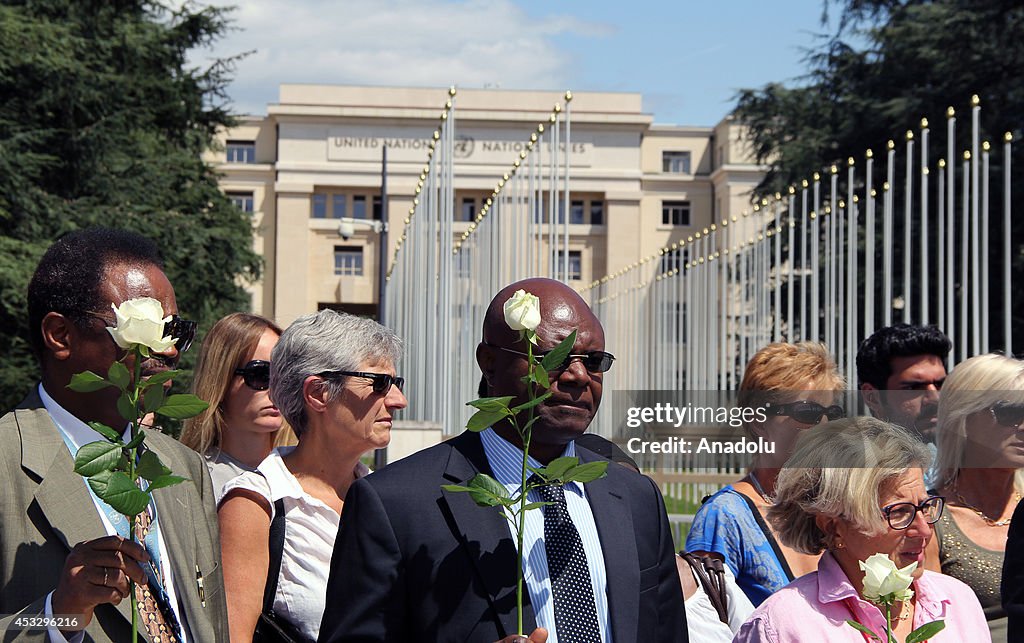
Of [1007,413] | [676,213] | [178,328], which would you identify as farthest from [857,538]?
[676,213]

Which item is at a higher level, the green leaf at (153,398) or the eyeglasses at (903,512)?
the green leaf at (153,398)

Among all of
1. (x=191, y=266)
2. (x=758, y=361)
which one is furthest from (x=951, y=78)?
(x=758, y=361)

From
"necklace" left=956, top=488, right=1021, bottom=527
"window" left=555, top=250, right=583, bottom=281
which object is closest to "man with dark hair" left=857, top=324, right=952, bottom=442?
"necklace" left=956, top=488, right=1021, bottom=527

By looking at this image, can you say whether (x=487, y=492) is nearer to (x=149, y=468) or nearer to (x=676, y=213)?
(x=149, y=468)

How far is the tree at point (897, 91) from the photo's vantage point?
77.8 feet

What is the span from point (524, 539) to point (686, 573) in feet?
3.40

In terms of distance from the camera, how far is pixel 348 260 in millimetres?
62188

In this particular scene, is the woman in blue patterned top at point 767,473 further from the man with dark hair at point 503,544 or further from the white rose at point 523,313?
the white rose at point 523,313

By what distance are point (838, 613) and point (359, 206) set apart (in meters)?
60.1

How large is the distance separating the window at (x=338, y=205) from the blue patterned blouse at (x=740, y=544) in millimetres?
59219

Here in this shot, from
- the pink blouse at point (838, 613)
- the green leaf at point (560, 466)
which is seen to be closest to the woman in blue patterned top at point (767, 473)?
the pink blouse at point (838, 613)

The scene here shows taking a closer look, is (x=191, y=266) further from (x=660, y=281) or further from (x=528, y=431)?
(x=528, y=431)

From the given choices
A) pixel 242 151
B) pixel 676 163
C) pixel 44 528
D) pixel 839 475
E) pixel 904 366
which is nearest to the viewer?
pixel 44 528

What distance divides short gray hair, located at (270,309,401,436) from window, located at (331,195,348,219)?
5914 cm
